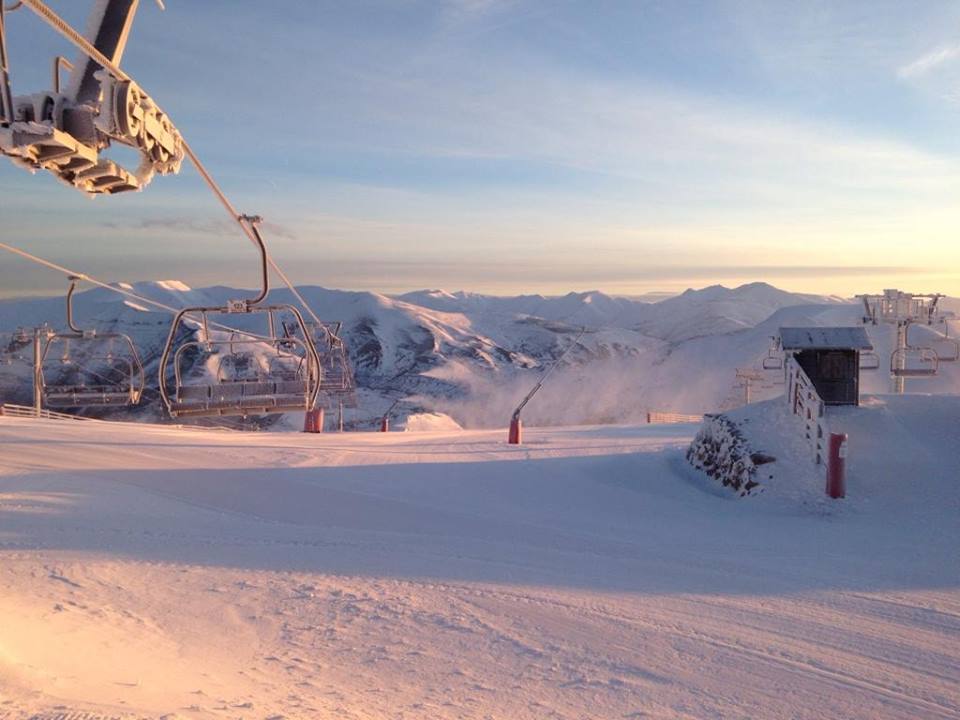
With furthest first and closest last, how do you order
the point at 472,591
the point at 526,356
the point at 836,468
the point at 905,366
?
the point at 526,356, the point at 905,366, the point at 836,468, the point at 472,591

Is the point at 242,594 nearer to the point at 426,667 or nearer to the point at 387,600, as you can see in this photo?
the point at 387,600

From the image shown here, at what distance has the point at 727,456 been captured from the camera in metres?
12.8

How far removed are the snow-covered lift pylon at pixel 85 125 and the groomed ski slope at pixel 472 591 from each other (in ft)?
9.97

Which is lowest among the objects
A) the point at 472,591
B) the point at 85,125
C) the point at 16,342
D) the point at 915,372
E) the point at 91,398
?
the point at 472,591

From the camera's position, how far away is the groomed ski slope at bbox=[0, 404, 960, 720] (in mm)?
5344

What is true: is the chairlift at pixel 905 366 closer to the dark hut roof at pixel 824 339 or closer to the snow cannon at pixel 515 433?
the dark hut roof at pixel 824 339

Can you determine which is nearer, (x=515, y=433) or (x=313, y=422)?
(x=515, y=433)

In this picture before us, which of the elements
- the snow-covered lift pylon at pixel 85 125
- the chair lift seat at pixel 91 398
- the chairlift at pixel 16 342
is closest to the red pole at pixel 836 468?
the snow-covered lift pylon at pixel 85 125

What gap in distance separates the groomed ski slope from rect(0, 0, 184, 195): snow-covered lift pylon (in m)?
3.04

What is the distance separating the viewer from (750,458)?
12.3 meters

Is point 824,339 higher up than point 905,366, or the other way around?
point 824,339

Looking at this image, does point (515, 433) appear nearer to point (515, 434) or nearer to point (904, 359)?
point (515, 434)

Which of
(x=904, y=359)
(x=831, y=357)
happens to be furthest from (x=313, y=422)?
(x=904, y=359)

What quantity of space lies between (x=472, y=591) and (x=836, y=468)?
21.7 feet
